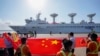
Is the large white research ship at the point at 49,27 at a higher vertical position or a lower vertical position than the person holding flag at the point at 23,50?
lower

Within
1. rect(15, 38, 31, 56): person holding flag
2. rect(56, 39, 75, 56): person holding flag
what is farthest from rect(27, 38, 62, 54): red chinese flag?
rect(56, 39, 75, 56): person holding flag

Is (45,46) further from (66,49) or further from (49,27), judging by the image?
(49,27)

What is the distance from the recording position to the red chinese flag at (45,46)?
Answer: 13.9 m

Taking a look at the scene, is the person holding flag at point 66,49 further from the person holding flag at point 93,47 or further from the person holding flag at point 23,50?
the person holding flag at point 23,50

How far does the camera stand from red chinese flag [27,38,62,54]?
13852mm

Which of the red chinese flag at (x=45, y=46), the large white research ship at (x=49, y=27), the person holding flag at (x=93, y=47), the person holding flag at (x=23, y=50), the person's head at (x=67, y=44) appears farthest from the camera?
the large white research ship at (x=49, y=27)

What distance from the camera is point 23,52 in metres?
7.27

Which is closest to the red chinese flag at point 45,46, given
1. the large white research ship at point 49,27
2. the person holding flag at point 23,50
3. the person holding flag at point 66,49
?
the person holding flag at point 23,50

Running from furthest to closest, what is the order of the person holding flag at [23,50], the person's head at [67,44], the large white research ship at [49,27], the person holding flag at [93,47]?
the large white research ship at [49,27]
the person holding flag at [23,50]
the person holding flag at [93,47]
the person's head at [67,44]

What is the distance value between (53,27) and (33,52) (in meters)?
116

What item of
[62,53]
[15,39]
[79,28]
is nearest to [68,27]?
[79,28]

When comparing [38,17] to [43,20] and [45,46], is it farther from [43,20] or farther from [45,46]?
[45,46]

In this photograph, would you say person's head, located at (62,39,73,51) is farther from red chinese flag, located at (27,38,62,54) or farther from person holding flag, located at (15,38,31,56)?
red chinese flag, located at (27,38,62,54)

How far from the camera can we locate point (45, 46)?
14.1 metres
